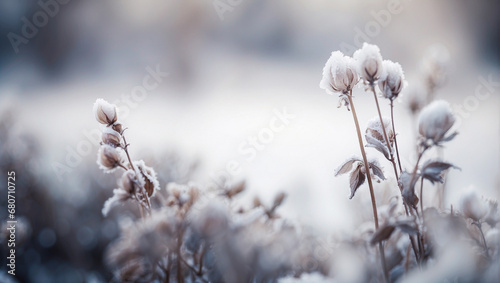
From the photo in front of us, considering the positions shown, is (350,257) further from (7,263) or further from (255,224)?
(7,263)

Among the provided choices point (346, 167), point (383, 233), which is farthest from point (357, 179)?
point (383, 233)

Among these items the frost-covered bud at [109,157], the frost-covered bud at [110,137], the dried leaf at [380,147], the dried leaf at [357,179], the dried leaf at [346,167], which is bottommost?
the dried leaf at [357,179]

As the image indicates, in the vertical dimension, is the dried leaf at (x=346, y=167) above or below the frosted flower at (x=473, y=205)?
above

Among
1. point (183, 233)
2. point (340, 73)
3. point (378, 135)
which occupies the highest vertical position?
point (340, 73)

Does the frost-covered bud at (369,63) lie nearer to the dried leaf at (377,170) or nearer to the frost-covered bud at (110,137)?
the dried leaf at (377,170)

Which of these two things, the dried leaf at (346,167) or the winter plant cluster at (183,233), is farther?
the dried leaf at (346,167)

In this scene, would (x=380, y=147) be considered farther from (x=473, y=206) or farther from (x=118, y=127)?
(x=118, y=127)

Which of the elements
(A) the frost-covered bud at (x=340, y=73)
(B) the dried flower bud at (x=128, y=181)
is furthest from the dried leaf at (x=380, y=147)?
(B) the dried flower bud at (x=128, y=181)
